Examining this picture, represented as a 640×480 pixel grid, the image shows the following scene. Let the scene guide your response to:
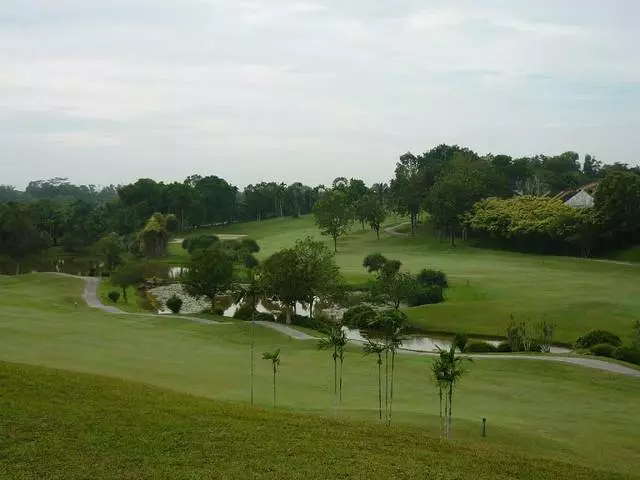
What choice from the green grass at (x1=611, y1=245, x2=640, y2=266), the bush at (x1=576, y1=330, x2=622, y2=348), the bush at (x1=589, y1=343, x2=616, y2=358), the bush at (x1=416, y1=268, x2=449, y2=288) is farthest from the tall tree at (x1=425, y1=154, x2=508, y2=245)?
the bush at (x1=589, y1=343, x2=616, y2=358)

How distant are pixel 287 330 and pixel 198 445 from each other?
34010mm

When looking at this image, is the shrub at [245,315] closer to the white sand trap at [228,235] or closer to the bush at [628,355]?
the bush at [628,355]

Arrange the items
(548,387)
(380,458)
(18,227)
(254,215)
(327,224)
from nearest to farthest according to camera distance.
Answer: (380,458) < (548,387) < (18,227) < (327,224) < (254,215)

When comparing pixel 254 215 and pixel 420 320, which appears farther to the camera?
pixel 254 215

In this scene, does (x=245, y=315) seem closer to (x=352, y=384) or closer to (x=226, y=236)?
(x=352, y=384)

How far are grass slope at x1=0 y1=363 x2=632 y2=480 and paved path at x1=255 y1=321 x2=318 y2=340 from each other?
2662 centimetres

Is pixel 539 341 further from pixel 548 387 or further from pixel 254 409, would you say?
pixel 254 409

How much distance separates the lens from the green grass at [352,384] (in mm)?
22594

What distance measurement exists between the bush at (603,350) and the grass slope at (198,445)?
85.0 feet

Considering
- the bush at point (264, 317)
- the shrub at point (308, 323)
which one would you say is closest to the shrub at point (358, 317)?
the shrub at point (308, 323)

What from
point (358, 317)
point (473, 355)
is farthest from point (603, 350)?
point (358, 317)

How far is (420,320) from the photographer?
60906 millimetres

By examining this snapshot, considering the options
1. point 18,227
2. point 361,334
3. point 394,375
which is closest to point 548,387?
point 394,375

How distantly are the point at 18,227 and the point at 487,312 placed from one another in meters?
79.3
